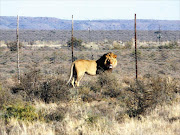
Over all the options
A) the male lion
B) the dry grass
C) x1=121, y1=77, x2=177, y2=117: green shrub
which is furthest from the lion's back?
the dry grass

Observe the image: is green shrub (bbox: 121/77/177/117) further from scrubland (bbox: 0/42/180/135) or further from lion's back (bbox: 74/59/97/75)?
lion's back (bbox: 74/59/97/75)

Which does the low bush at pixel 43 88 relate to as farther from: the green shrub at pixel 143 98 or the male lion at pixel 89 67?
the green shrub at pixel 143 98

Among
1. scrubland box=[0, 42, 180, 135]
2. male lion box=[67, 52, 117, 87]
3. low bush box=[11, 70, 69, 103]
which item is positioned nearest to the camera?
scrubland box=[0, 42, 180, 135]

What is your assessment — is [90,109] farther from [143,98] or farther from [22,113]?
[22,113]

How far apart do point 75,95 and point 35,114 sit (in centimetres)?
435

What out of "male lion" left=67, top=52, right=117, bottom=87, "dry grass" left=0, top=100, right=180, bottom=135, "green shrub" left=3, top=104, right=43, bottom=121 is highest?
"male lion" left=67, top=52, right=117, bottom=87

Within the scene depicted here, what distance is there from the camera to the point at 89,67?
16891 mm

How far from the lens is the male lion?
16.7 meters

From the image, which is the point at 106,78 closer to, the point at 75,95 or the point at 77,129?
the point at 75,95

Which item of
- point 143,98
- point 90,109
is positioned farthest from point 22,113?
point 143,98

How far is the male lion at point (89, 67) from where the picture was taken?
1669 centimetres

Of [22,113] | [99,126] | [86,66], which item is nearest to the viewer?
[99,126]

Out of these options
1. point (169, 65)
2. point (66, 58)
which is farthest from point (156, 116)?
point (66, 58)

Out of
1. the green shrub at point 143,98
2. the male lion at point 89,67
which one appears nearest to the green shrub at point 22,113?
the green shrub at point 143,98
